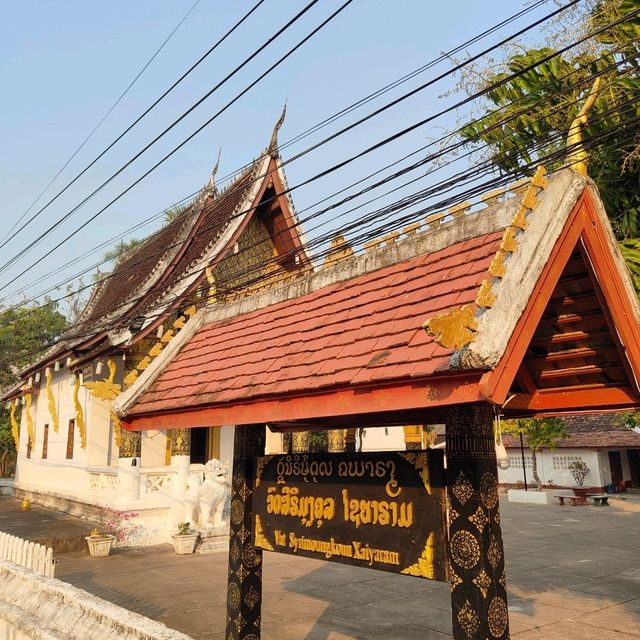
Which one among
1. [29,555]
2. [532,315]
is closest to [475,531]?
[532,315]

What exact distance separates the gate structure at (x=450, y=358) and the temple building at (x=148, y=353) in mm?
6046

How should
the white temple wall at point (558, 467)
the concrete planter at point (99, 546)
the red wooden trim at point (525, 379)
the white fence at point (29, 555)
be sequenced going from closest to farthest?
1. the red wooden trim at point (525, 379)
2. the white fence at point (29, 555)
3. the concrete planter at point (99, 546)
4. the white temple wall at point (558, 467)

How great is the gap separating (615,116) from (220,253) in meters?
9.16

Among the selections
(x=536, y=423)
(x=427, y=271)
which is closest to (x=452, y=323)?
(x=427, y=271)

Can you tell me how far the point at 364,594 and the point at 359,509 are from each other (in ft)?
19.8

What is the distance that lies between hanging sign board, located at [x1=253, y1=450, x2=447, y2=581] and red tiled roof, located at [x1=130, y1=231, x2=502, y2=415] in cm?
64

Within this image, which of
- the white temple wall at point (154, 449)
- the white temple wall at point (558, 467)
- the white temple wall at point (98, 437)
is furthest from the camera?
the white temple wall at point (558, 467)

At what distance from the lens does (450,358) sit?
2795 mm

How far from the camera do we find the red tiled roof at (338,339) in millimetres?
3254

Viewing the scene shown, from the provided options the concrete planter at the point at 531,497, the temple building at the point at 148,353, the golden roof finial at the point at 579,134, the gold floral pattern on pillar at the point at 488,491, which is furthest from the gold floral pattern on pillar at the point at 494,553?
the concrete planter at the point at 531,497

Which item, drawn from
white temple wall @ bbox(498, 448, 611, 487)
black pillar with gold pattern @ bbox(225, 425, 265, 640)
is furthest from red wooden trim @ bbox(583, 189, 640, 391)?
white temple wall @ bbox(498, 448, 611, 487)

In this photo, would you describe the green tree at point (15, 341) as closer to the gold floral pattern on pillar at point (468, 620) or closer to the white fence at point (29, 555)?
the white fence at point (29, 555)

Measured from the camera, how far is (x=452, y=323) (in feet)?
8.80

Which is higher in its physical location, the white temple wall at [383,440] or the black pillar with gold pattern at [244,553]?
the white temple wall at [383,440]
